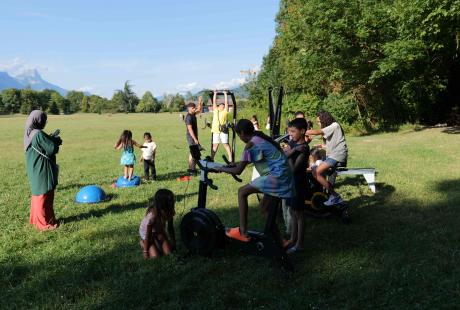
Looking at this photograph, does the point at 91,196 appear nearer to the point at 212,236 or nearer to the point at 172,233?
the point at 172,233

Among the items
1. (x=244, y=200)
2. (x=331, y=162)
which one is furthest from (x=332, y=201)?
(x=244, y=200)

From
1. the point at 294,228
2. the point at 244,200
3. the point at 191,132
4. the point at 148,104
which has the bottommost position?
the point at 294,228

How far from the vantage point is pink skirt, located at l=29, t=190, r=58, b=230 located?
7.19 metres

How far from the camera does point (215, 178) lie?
455 inches

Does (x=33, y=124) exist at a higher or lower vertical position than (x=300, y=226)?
higher

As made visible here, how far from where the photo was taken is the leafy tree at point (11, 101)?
4724 inches

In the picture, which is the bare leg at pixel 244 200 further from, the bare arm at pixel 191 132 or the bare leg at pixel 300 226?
the bare arm at pixel 191 132

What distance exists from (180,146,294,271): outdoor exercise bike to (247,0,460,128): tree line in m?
16.3

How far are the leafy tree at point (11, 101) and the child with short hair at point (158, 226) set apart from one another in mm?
130386

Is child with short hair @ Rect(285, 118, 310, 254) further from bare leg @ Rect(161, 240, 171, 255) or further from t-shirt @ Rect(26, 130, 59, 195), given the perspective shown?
t-shirt @ Rect(26, 130, 59, 195)

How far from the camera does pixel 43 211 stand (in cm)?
729

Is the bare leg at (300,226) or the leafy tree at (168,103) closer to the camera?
the bare leg at (300,226)

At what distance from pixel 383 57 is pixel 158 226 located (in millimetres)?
22328

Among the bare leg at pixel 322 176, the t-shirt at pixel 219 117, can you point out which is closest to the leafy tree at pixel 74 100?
the t-shirt at pixel 219 117
